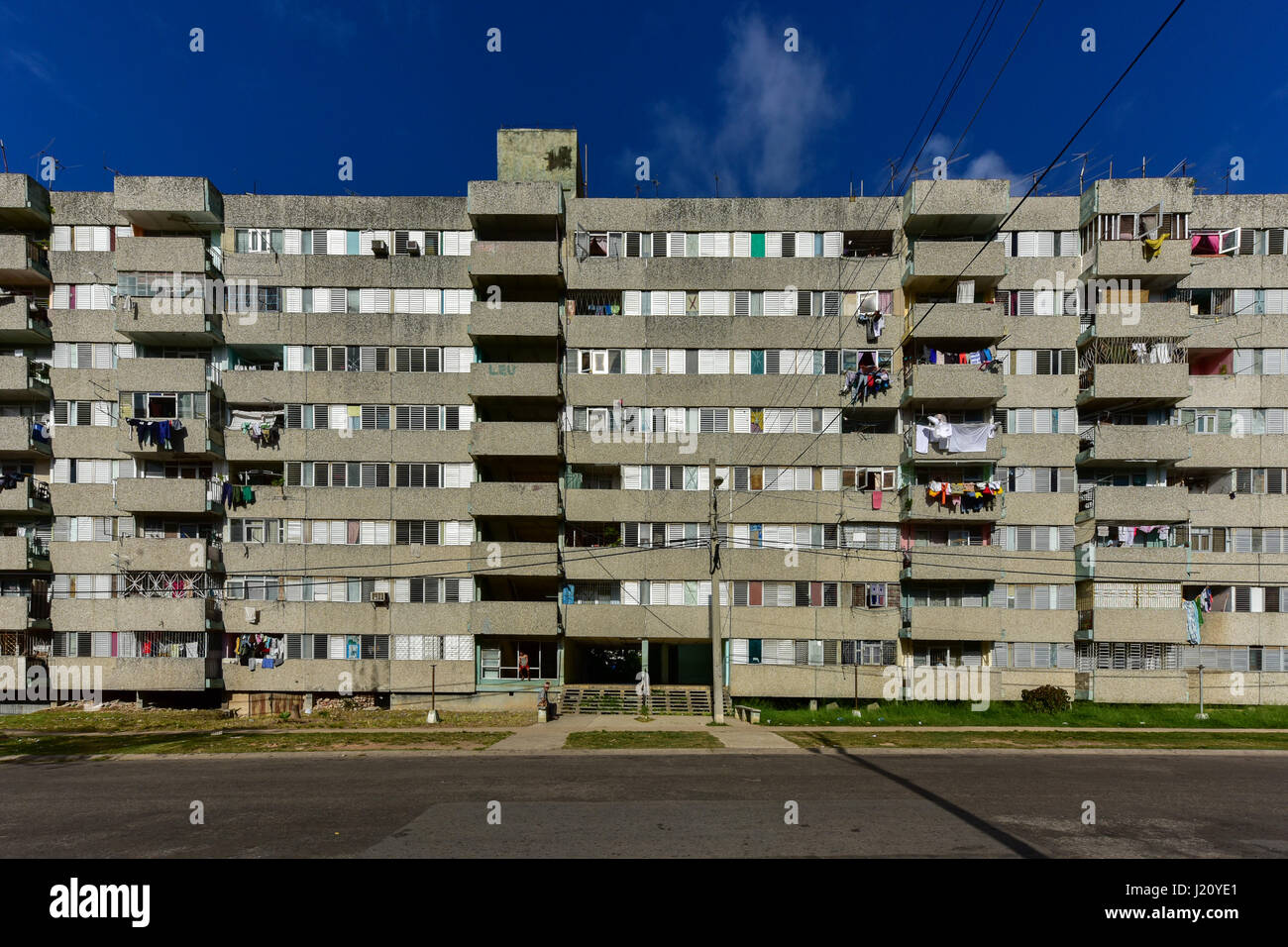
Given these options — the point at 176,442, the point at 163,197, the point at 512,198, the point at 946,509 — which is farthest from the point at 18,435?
the point at 946,509

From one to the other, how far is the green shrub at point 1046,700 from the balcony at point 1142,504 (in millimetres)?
8521

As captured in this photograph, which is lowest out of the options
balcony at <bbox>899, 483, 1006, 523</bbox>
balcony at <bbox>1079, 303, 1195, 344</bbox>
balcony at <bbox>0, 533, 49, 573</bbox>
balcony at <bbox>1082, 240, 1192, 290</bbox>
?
balcony at <bbox>0, 533, 49, 573</bbox>

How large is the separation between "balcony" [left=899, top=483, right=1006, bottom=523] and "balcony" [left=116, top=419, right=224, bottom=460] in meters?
33.9

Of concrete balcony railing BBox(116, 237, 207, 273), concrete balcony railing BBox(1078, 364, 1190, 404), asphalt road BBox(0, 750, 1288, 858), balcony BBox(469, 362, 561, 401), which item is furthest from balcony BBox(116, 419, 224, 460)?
concrete balcony railing BBox(1078, 364, 1190, 404)

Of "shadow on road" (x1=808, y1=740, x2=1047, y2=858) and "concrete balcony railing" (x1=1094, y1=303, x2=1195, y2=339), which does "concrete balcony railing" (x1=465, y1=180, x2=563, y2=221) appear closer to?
"concrete balcony railing" (x1=1094, y1=303, x2=1195, y2=339)

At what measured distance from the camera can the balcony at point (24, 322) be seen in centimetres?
3475

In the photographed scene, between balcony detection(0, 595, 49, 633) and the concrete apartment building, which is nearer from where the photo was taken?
balcony detection(0, 595, 49, 633)

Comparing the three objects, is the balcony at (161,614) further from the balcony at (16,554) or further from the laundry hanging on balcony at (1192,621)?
the laundry hanging on balcony at (1192,621)

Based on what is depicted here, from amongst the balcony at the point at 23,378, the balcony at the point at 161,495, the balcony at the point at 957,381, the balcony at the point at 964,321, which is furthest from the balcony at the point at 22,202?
the balcony at the point at 957,381

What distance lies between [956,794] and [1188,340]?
31.6 metres

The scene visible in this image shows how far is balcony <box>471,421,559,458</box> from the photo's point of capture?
34.5 m

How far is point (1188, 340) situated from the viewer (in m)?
35.7

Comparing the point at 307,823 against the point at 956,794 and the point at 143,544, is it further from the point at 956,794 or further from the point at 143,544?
the point at 143,544
